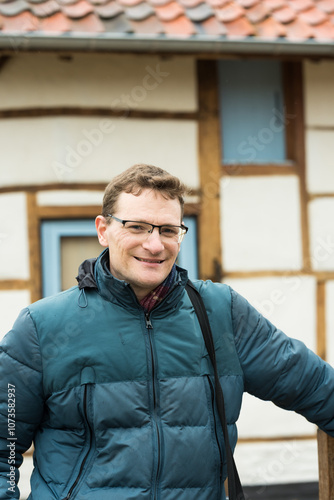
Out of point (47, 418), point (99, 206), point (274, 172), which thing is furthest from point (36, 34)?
point (47, 418)

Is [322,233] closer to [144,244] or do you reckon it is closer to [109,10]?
[109,10]

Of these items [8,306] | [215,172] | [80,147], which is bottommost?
[8,306]

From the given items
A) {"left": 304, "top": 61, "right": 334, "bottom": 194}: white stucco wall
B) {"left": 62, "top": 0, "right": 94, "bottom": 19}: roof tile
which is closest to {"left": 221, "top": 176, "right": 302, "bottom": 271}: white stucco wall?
{"left": 304, "top": 61, "right": 334, "bottom": 194}: white stucco wall

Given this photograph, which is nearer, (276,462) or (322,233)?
(276,462)

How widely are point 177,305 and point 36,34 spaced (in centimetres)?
314

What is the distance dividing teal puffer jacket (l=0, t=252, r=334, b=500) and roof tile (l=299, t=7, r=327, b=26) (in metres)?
3.84

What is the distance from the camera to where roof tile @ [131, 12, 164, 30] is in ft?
15.4

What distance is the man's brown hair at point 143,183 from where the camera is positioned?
6.41 feet

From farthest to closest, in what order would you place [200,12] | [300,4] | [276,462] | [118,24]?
1. [300,4]
2. [276,462]
3. [200,12]
4. [118,24]

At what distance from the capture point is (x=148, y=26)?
4.74 m

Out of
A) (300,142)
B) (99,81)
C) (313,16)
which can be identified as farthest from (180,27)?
(300,142)

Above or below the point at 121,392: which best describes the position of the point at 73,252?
above

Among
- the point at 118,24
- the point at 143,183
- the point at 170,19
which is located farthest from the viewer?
the point at 170,19

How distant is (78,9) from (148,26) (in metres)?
0.53
